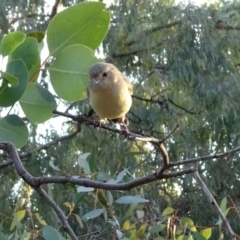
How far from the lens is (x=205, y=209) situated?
12.0ft

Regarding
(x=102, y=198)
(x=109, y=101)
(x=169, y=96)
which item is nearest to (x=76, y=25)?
(x=102, y=198)

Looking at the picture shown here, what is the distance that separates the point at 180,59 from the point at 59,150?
94cm

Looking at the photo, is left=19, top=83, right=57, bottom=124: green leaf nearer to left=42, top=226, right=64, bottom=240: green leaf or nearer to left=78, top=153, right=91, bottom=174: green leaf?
left=42, top=226, right=64, bottom=240: green leaf

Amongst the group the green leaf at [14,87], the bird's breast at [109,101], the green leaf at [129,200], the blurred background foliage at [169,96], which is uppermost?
the blurred background foliage at [169,96]

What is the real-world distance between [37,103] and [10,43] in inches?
3.1

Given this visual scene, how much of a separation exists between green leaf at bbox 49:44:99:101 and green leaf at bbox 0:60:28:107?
0.06 metres

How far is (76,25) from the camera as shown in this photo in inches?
26.6

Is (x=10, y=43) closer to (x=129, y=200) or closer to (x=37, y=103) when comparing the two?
(x=37, y=103)

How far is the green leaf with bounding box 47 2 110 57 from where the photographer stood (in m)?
0.67

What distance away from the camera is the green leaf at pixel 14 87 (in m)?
0.63

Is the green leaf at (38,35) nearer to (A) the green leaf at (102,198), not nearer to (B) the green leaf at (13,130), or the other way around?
(B) the green leaf at (13,130)

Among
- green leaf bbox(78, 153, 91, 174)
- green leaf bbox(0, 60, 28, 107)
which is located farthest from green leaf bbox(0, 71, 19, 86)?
green leaf bbox(78, 153, 91, 174)

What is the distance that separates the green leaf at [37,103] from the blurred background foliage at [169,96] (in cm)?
280

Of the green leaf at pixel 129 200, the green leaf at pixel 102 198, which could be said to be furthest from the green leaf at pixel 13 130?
the green leaf at pixel 102 198
